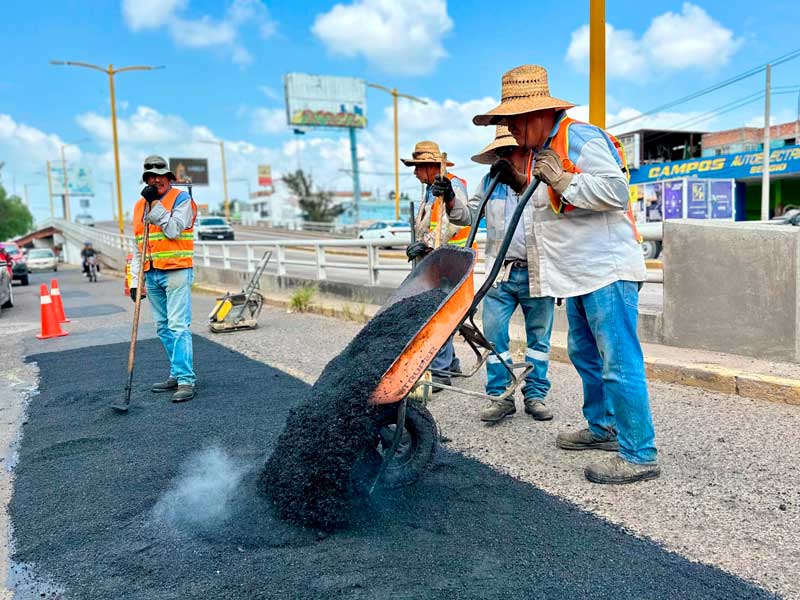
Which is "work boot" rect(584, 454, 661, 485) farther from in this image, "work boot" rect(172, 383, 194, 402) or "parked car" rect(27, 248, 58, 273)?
"parked car" rect(27, 248, 58, 273)

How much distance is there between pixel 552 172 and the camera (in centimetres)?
296

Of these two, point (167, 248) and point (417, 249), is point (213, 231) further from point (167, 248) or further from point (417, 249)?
point (417, 249)

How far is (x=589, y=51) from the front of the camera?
6137 millimetres

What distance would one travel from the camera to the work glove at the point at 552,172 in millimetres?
2961

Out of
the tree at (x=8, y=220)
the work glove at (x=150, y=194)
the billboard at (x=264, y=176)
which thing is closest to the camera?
the work glove at (x=150, y=194)

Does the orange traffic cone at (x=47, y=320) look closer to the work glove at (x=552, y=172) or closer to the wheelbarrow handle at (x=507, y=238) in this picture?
the wheelbarrow handle at (x=507, y=238)

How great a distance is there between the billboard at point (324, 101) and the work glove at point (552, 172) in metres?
59.0

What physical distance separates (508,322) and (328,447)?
1974mm

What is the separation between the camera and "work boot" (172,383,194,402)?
5.07 metres

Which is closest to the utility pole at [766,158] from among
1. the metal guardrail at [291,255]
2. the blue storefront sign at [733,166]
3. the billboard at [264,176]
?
the blue storefront sign at [733,166]

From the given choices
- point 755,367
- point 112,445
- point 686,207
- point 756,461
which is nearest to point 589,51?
point 755,367

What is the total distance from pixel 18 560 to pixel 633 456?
9.25 feet

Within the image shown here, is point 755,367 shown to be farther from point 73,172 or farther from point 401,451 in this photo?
point 73,172

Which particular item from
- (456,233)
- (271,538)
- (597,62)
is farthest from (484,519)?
(597,62)
